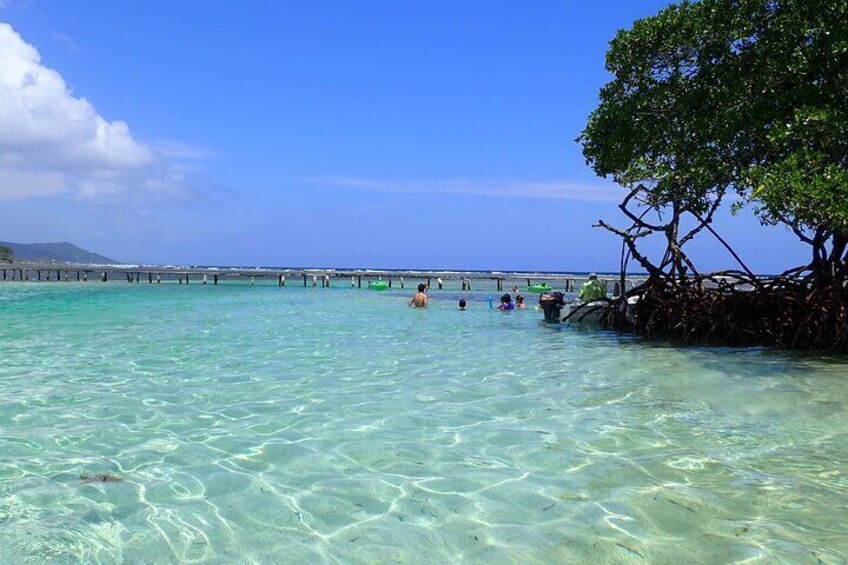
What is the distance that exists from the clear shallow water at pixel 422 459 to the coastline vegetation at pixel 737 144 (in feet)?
9.38

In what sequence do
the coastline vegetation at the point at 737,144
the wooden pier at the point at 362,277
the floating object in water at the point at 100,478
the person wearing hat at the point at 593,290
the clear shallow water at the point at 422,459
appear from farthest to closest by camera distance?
the wooden pier at the point at 362,277 < the person wearing hat at the point at 593,290 < the coastline vegetation at the point at 737,144 < the floating object in water at the point at 100,478 < the clear shallow water at the point at 422,459

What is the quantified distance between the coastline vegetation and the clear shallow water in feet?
9.38

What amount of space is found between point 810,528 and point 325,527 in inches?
141

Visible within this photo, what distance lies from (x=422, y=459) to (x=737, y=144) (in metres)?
11.7

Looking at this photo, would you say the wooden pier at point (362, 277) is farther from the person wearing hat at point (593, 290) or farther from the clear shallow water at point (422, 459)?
the clear shallow water at point (422, 459)

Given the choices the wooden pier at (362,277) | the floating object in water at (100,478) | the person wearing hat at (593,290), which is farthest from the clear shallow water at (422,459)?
the wooden pier at (362,277)

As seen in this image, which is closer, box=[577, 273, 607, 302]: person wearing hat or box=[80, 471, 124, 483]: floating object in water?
box=[80, 471, 124, 483]: floating object in water

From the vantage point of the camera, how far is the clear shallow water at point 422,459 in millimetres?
4320

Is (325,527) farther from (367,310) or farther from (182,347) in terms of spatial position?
(367,310)

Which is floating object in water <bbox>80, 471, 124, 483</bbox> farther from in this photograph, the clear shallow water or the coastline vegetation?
the coastline vegetation

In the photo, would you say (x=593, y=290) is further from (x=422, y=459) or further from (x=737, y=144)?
(x=422, y=459)

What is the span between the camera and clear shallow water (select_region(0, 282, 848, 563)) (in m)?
4.32

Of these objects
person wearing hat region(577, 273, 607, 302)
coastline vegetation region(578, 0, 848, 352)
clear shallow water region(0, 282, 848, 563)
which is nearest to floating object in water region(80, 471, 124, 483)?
clear shallow water region(0, 282, 848, 563)

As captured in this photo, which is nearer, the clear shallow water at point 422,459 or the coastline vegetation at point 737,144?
the clear shallow water at point 422,459
